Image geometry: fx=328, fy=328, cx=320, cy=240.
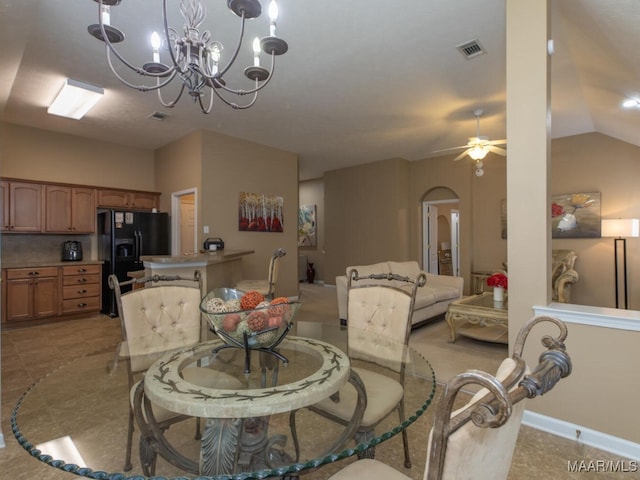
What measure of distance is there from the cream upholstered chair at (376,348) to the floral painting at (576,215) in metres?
4.72

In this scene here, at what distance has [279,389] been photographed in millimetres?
1219

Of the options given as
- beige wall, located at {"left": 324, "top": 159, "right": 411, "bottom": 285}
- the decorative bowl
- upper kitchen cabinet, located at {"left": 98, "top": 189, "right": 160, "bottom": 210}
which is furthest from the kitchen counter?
beige wall, located at {"left": 324, "top": 159, "right": 411, "bottom": 285}

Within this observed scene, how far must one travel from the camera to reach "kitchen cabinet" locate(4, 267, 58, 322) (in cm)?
449

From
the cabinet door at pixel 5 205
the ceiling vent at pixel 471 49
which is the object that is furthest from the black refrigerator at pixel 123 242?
the ceiling vent at pixel 471 49

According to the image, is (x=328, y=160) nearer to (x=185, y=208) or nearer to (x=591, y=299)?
(x=185, y=208)

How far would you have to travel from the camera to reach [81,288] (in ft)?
16.7

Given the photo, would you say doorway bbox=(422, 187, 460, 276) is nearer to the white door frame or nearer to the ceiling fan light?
the white door frame

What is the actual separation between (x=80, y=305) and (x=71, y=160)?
241 cm

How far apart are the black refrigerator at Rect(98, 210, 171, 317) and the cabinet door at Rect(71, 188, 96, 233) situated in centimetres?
13

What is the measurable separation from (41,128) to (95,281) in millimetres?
2555

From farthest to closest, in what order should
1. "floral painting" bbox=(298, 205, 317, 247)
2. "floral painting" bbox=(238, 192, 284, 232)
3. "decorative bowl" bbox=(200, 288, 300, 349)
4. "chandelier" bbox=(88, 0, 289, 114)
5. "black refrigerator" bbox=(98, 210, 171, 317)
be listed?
"floral painting" bbox=(298, 205, 317, 247)
"floral painting" bbox=(238, 192, 284, 232)
"black refrigerator" bbox=(98, 210, 171, 317)
"chandelier" bbox=(88, 0, 289, 114)
"decorative bowl" bbox=(200, 288, 300, 349)

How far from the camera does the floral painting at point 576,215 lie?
547cm

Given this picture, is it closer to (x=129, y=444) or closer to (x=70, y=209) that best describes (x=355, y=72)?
(x=129, y=444)

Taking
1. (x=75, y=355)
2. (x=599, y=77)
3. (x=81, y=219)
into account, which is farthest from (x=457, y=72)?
(x=81, y=219)
